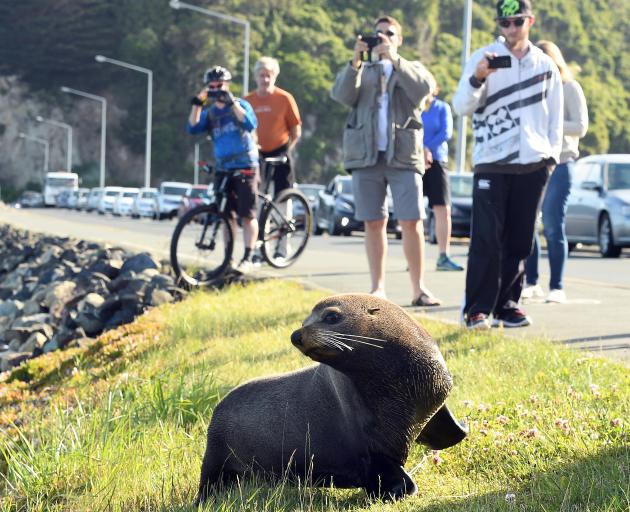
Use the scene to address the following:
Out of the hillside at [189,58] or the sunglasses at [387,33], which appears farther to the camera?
the hillside at [189,58]

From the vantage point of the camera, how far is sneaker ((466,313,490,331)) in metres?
7.22

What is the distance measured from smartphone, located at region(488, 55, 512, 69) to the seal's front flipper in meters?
3.83

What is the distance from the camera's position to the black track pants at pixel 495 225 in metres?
7.39

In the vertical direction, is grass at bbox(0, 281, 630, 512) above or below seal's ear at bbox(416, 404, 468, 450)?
below

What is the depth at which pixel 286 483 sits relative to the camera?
4.04 metres

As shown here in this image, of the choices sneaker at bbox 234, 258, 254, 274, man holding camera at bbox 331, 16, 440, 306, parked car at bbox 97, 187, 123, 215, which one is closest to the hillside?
parked car at bbox 97, 187, 123, 215

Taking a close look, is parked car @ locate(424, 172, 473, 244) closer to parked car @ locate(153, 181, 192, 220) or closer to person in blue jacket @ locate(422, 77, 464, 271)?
person in blue jacket @ locate(422, 77, 464, 271)

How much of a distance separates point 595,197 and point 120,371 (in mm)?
13850

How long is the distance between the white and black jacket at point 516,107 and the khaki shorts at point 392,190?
122 cm

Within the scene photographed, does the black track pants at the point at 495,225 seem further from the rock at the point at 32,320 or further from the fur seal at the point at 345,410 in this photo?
the rock at the point at 32,320

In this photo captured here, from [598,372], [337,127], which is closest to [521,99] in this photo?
[598,372]

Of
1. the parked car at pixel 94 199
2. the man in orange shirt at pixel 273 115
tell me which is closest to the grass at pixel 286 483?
the man in orange shirt at pixel 273 115

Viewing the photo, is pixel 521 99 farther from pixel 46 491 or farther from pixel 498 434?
pixel 46 491

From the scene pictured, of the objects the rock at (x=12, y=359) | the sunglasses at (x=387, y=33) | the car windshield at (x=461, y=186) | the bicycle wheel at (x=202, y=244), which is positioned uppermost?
the sunglasses at (x=387, y=33)
